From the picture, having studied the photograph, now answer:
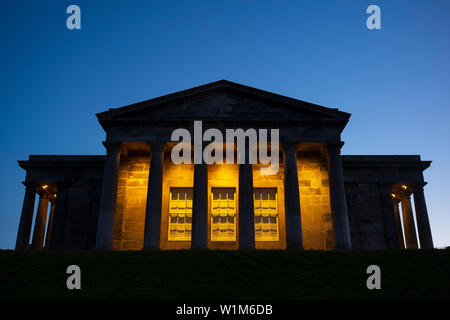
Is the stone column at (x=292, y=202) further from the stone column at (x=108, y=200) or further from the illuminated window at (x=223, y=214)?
the stone column at (x=108, y=200)

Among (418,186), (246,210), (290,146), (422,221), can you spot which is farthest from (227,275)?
(418,186)

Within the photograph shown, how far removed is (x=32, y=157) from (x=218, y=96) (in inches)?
766

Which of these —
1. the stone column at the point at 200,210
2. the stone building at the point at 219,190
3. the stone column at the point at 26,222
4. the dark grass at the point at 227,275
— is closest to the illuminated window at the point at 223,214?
the stone building at the point at 219,190

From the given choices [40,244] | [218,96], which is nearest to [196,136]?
[218,96]

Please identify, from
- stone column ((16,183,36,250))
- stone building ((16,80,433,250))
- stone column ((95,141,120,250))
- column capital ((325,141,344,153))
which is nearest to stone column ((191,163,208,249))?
stone building ((16,80,433,250))

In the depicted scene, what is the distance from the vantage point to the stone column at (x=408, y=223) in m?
36.5

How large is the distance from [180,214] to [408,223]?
71.7 ft

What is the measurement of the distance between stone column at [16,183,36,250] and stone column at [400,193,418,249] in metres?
35.0

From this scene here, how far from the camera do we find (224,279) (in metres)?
17.9

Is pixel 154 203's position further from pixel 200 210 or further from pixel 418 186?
pixel 418 186

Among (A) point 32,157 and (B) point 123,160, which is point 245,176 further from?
(A) point 32,157

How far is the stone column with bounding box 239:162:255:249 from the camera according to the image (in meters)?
26.9

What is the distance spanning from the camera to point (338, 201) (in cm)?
2828

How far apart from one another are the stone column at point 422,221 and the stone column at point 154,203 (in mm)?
23338
